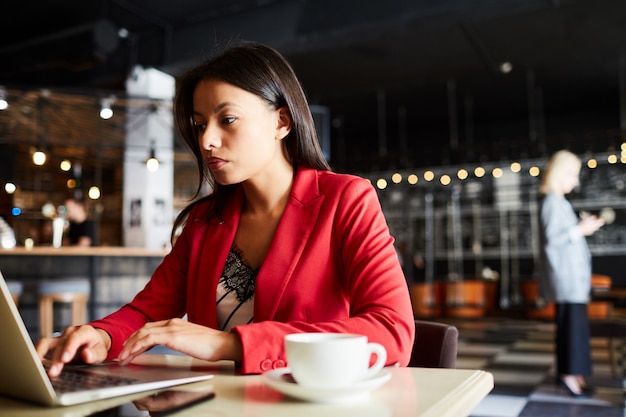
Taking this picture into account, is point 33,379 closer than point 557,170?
Yes

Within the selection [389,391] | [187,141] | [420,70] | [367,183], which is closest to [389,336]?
[389,391]

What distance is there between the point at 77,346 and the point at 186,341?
0.81 ft

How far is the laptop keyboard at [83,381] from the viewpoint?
0.75m

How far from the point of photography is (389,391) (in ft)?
2.54

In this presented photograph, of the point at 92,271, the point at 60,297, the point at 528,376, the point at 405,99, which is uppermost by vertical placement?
the point at 405,99

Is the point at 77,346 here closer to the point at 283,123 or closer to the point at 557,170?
the point at 283,123

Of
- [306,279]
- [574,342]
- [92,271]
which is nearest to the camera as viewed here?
[306,279]

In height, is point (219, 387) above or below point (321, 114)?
below

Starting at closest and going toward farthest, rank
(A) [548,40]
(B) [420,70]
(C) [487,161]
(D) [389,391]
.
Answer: (D) [389,391]
(A) [548,40]
(B) [420,70]
(C) [487,161]

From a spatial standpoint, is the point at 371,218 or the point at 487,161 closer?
the point at 371,218

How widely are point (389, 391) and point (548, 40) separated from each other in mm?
7737

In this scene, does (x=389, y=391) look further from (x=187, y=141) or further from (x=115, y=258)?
(x=115, y=258)

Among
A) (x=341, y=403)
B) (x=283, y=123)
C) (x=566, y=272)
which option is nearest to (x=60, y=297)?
(x=566, y=272)

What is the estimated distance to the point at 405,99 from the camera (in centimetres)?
1028
